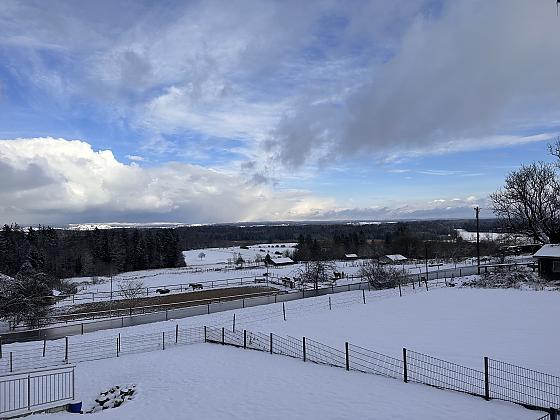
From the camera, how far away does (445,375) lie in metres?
12.1

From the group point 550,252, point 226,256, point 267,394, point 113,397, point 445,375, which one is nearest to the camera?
point 267,394

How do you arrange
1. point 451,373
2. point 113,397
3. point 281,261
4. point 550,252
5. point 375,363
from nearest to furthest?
point 451,373
point 113,397
point 375,363
point 550,252
point 281,261

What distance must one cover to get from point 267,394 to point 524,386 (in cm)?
657

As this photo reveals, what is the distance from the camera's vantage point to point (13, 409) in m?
11.6

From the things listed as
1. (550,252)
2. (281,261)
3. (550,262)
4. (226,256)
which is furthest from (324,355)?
(226,256)

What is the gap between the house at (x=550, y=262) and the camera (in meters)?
33.1

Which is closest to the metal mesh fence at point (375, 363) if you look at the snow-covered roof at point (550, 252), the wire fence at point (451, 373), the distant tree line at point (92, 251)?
the wire fence at point (451, 373)

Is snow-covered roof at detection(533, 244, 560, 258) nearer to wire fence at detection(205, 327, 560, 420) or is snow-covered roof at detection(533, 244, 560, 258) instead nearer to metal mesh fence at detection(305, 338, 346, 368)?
wire fence at detection(205, 327, 560, 420)

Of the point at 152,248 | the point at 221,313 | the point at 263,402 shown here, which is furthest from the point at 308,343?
the point at 152,248

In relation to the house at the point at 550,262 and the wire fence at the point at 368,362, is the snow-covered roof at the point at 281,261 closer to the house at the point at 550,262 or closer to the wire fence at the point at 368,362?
the house at the point at 550,262

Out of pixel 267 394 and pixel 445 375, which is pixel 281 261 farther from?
pixel 267 394

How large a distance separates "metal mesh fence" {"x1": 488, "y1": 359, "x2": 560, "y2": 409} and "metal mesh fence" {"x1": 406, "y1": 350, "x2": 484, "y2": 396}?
384mm

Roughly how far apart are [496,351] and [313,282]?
1365 inches

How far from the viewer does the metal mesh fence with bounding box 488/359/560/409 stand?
9516 mm
